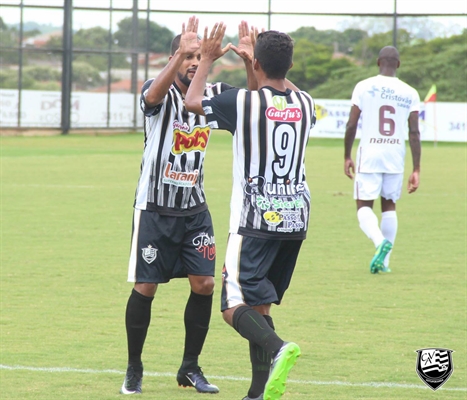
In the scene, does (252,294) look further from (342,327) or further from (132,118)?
(132,118)

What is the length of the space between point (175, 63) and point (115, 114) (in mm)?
33957

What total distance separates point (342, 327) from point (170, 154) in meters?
2.40

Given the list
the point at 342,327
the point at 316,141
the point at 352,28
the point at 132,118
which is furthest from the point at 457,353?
the point at 352,28

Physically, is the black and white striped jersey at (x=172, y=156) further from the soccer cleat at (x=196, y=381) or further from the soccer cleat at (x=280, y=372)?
the soccer cleat at (x=280, y=372)

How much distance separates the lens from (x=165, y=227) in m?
5.57

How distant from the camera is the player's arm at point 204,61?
483 cm

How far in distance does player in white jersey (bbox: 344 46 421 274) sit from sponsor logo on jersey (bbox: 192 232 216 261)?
4.13m

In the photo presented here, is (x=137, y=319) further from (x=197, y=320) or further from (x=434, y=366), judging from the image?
(x=434, y=366)

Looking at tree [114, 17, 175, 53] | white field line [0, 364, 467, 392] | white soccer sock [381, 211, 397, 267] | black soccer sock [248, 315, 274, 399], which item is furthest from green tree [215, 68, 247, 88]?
black soccer sock [248, 315, 274, 399]

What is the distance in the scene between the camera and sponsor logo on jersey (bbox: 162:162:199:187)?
5573mm

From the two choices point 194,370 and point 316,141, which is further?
point 316,141

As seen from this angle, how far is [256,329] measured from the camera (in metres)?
4.76

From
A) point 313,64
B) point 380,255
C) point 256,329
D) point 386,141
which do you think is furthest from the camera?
point 313,64

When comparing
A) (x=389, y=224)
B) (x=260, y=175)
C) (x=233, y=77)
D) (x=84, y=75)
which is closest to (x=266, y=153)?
(x=260, y=175)
